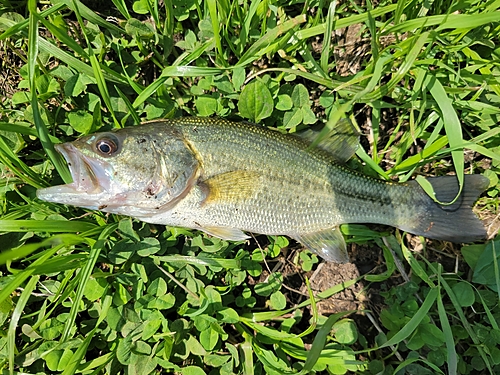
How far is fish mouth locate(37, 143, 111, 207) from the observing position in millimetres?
2414

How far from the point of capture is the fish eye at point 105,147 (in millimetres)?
2453

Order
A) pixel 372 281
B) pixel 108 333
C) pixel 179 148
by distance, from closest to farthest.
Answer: pixel 179 148 → pixel 108 333 → pixel 372 281

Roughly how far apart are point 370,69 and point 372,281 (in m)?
1.73

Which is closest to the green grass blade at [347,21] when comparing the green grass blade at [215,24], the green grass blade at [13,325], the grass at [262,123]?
the grass at [262,123]

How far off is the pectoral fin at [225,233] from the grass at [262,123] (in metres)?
0.16

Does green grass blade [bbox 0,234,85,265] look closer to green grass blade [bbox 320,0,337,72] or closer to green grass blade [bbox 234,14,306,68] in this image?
green grass blade [bbox 234,14,306,68]

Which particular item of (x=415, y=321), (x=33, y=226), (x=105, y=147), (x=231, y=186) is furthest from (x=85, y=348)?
(x=415, y=321)

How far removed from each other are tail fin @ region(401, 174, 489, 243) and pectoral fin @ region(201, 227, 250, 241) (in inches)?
58.0

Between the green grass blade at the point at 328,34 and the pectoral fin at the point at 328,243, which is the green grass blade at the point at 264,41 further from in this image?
the pectoral fin at the point at 328,243

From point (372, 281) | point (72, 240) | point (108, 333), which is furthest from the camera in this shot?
point (372, 281)

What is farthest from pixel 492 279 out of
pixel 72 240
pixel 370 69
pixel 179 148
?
pixel 72 240

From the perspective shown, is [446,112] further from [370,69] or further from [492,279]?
[492,279]

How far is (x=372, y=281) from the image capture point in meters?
3.02

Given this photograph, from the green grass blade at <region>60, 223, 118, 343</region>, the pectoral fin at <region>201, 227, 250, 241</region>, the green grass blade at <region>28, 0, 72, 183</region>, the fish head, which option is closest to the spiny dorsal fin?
the pectoral fin at <region>201, 227, 250, 241</region>
